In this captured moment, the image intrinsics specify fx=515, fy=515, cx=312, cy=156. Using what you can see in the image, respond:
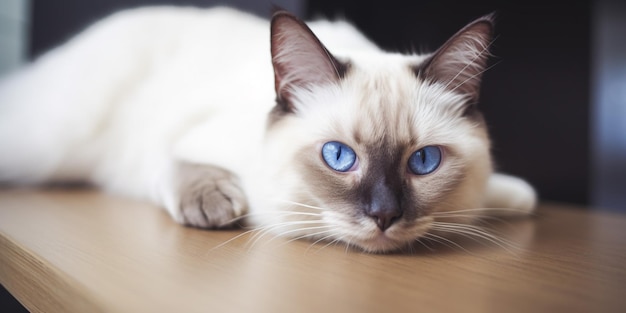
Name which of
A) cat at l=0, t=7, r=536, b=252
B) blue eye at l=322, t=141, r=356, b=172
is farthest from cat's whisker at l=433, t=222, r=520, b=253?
blue eye at l=322, t=141, r=356, b=172

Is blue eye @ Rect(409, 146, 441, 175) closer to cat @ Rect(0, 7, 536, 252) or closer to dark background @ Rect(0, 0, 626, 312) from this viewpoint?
cat @ Rect(0, 7, 536, 252)

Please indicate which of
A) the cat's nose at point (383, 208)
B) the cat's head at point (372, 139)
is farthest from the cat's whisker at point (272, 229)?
the cat's nose at point (383, 208)

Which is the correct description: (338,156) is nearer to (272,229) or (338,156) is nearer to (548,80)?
(272,229)

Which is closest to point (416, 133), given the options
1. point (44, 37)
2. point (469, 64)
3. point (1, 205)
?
point (469, 64)

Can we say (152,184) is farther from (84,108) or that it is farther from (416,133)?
(416,133)

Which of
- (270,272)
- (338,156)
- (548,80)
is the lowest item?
(270,272)

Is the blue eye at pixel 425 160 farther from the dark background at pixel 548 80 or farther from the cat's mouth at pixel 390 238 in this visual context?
the dark background at pixel 548 80

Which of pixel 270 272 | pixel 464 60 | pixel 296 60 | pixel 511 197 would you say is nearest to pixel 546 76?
pixel 511 197
